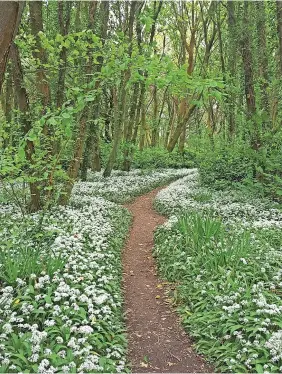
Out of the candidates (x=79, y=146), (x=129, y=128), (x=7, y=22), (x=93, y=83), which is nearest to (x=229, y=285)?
(x=93, y=83)

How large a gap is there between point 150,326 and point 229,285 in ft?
4.96

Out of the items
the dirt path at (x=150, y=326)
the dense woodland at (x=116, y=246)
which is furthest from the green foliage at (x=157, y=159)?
the dirt path at (x=150, y=326)

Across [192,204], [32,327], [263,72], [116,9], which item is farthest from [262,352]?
[116,9]

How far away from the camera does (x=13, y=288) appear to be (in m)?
5.61

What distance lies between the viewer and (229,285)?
6.08 meters

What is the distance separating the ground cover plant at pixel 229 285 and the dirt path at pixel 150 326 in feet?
0.76

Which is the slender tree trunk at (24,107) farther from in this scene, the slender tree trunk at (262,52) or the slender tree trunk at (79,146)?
the slender tree trunk at (262,52)

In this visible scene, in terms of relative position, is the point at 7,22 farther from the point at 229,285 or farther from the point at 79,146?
the point at 79,146

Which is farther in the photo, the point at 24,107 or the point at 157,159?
the point at 157,159

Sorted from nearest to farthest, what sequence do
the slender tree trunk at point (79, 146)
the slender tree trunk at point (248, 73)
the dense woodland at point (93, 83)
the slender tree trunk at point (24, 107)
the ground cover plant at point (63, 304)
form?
1. the ground cover plant at point (63, 304)
2. the dense woodland at point (93, 83)
3. the slender tree trunk at point (24, 107)
4. the slender tree trunk at point (79, 146)
5. the slender tree trunk at point (248, 73)

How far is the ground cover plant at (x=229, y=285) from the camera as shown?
4.76m

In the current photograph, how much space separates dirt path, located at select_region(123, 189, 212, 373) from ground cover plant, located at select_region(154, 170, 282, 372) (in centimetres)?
23

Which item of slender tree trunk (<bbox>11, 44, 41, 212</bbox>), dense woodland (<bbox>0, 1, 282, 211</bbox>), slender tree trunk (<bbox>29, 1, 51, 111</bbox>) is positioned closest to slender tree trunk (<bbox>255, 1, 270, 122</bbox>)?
dense woodland (<bbox>0, 1, 282, 211</bbox>)

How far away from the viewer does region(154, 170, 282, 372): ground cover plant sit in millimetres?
4762
